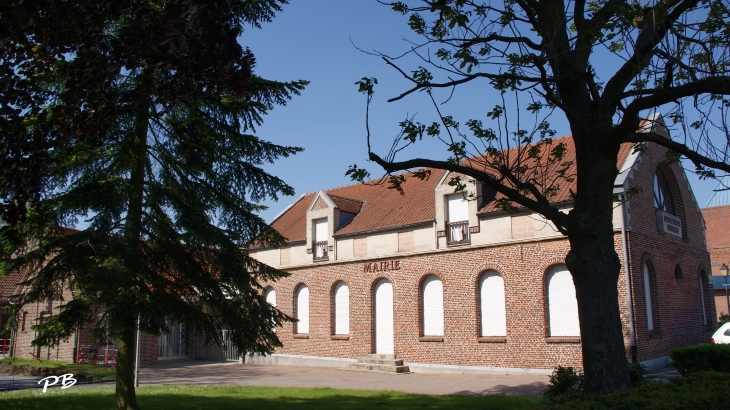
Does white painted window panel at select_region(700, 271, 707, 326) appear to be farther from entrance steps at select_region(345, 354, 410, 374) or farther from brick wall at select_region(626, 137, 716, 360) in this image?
entrance steps at select_region(345, 354, 410, 374)

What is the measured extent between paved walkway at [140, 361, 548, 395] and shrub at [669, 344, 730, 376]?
3.57 m

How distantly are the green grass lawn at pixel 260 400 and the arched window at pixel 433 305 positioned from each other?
7.03 m

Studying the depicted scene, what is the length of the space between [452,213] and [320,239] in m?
7.16

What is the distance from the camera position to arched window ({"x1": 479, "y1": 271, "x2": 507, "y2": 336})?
20703 mm

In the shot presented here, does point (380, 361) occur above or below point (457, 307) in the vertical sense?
below

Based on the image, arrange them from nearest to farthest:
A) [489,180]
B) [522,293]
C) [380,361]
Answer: [489,180], [522,293], [380,361]

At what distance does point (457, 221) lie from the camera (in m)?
22.2

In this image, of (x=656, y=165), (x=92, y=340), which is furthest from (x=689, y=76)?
(x=656, y=165)

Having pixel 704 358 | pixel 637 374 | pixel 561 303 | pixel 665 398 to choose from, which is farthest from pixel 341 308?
pixel 665 398

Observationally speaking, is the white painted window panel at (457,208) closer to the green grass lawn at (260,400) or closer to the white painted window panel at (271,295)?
the green grass lawn at (260,400)

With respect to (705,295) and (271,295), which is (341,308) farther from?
(705,295)

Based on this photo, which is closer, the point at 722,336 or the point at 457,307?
the point at 457,307

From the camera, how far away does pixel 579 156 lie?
25.6 feet

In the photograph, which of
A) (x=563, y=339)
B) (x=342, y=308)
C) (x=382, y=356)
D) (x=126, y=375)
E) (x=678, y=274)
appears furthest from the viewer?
(x=342, y=308)
